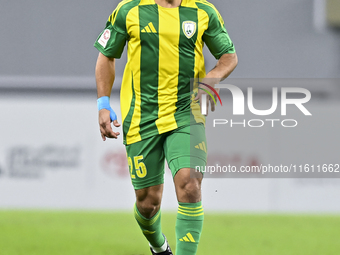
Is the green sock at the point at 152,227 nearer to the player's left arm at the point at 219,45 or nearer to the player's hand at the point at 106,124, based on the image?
the player's hand at the point at 106,124

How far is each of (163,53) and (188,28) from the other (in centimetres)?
20

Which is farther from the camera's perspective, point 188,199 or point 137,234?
point 137,234

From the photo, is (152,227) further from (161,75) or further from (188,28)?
(188,28)

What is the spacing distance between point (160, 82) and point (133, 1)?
0.51m

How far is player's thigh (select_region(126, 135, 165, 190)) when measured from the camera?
289 cm

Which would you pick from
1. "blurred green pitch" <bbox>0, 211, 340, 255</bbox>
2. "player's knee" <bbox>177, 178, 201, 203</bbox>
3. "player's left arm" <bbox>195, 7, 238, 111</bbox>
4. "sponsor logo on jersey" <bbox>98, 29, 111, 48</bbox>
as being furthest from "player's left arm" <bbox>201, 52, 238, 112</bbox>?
"blurred green pitch" <bbox>0, 211, 340, 255</bbox>

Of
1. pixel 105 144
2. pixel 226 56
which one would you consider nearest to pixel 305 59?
pixel 105 144

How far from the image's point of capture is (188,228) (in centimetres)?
260

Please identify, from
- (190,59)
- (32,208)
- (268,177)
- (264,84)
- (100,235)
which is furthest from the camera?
(264,84)

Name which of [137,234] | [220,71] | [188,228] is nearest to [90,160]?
[137,234]

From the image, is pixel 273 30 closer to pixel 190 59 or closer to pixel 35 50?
pixel 35 50

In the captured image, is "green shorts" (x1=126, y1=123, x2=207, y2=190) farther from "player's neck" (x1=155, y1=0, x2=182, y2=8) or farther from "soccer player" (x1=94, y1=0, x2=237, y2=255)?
"player's neck" (x1=155, y1=0, x2=182, y2=8)

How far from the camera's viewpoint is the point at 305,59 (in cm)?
946

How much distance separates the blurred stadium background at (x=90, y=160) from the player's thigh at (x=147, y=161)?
3.77 ft
